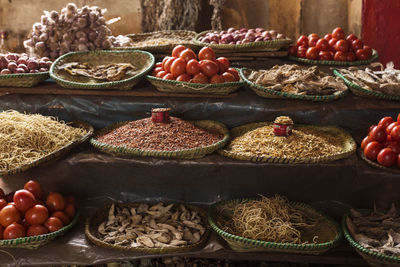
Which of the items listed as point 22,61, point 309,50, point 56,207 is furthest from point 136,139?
point 309,50

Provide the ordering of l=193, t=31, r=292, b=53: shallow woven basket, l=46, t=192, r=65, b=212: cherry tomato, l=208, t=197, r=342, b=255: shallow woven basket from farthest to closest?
l=193, t=31, r=292, b=53: shallow woven basket → l=46, t=192, r=65, b=212: cherry tomato → l=208, t=197, r=342, b=255: shallow woven basket

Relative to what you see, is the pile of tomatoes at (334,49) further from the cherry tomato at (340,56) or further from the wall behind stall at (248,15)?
the wall behind stall at (248,15)

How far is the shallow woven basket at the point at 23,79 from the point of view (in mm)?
3037

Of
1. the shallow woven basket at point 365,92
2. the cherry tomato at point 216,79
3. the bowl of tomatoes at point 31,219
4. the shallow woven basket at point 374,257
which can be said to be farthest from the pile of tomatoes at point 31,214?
the shallow woven basket at point 365,92

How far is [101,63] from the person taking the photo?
3.55m

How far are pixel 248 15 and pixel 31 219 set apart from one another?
187 inches

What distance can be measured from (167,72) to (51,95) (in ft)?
3.09

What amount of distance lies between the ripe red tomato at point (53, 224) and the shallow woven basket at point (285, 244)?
0.90 m

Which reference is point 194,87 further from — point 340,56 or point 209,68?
point 340,56

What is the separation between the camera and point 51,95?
317cm

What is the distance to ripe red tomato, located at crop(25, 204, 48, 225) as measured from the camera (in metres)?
2.34

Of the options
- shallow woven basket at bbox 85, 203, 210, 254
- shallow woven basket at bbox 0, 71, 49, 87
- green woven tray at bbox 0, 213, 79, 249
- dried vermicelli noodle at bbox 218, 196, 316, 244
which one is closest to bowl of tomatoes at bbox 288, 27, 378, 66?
dried vermicelli noodle at bbox 218, 196, 316, 244

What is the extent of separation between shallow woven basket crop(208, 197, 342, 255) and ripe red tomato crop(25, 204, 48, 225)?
0.98 m

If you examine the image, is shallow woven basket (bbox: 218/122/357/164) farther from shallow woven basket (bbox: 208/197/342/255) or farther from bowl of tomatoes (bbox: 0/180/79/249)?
bowl of tomatoes (bbox: 0/180/79/249)
